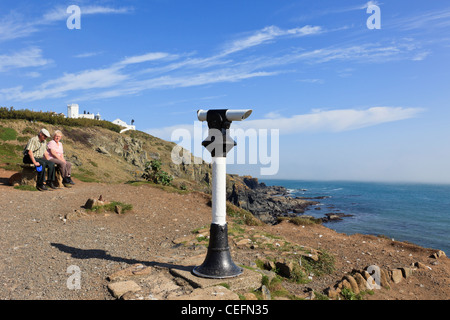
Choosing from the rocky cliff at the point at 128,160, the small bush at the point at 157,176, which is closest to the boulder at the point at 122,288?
the small bush at the point at 157,176

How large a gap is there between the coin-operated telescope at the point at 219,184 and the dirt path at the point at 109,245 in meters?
1.56

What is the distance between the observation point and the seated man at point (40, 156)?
13.2 meters

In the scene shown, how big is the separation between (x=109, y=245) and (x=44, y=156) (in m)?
8.34

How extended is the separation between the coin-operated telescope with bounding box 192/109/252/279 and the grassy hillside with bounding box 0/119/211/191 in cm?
1372

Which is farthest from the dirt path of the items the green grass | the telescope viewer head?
the green grass

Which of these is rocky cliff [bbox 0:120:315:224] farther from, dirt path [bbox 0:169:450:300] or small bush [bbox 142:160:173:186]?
dirt path [bbox 0:169:450:300]

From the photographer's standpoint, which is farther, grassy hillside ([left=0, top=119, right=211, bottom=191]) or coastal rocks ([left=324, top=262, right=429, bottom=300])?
grassy hillside ([left=0, top=119, right=211, bottom=191])

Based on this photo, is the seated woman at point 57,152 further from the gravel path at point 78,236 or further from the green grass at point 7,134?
the green grass at point 7,134

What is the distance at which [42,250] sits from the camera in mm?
6949

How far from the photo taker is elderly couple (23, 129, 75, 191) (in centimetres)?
1323

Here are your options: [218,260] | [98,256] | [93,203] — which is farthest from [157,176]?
[218,260]

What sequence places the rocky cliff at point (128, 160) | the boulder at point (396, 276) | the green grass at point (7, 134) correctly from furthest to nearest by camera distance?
1. the rocky cliff at point (128, 160)
2. the green grass at point (7, 134)
3. the boulder at point (396, 276)

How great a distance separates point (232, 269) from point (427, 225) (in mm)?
44695
